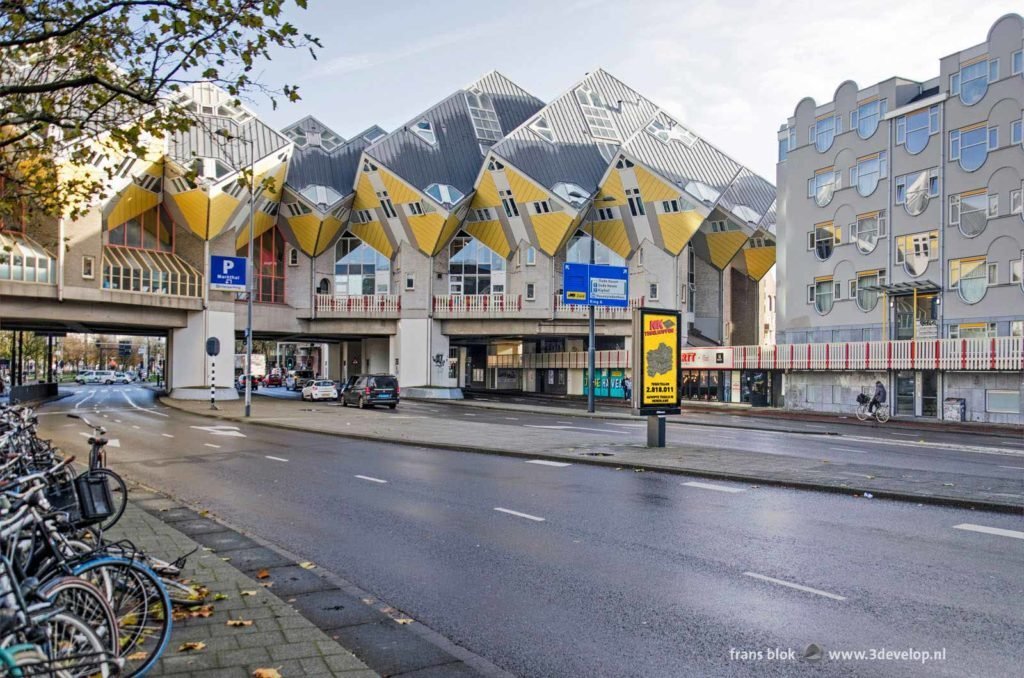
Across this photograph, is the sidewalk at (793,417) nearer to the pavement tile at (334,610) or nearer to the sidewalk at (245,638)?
the pavement tile at (334,610)

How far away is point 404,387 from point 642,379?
1479 inches

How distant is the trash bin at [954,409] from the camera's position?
3225 cm

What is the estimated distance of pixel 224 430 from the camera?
965 inches

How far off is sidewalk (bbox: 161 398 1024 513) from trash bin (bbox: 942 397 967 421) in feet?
38.6

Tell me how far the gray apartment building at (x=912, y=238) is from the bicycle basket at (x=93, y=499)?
3303cm

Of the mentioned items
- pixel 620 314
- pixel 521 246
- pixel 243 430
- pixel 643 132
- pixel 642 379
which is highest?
pixel 643 132

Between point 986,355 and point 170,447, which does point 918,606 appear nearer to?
point 170,447

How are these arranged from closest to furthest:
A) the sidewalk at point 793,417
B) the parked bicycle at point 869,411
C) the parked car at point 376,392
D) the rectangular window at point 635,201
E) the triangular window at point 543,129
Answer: the sidewalk at point 793,417, the parked bicycle at point 869,411, the parked car at point 376,392, the rectangular window at point 635,201, the triangular window at point 543,129

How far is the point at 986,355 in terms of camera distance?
31047 mm

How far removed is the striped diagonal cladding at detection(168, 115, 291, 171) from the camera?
46.5 meters

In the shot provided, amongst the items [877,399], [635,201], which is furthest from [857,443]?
[635,201]

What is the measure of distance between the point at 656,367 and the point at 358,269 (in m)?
43.4

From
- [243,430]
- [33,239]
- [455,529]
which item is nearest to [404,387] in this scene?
[33,239]

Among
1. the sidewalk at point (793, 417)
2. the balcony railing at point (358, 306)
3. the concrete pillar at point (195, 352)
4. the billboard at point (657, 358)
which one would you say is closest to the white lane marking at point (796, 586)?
the billboard at point (657, 358)
